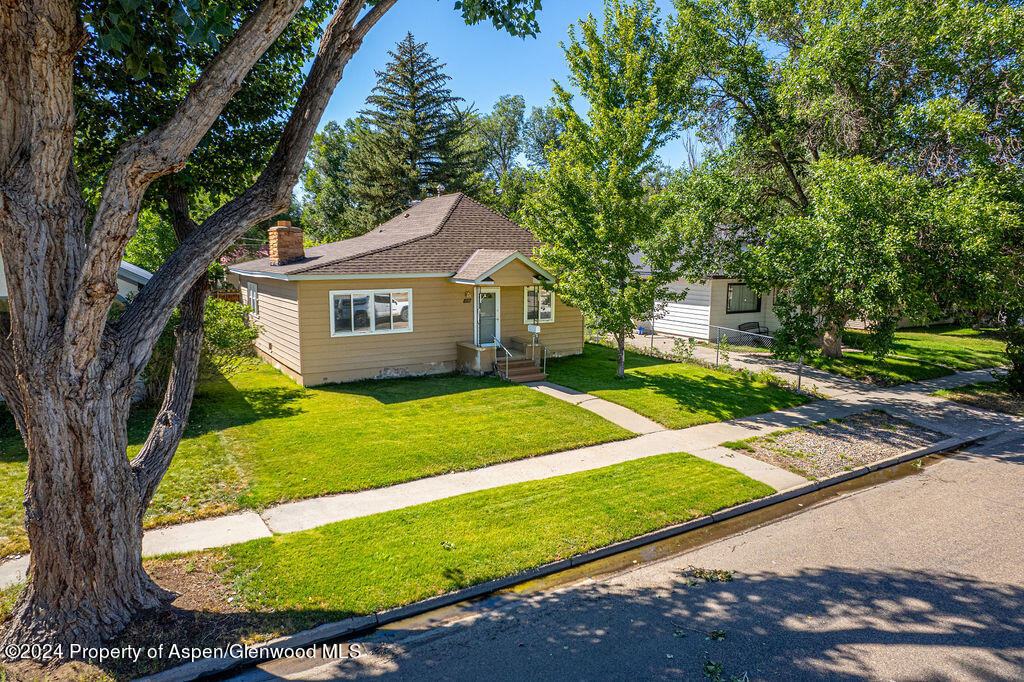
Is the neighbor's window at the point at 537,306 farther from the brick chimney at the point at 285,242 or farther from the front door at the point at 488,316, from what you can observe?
the brick chimney at the point at 285,242

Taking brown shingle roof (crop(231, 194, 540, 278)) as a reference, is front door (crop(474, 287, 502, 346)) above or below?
below

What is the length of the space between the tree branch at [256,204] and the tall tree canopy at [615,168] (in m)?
8.87

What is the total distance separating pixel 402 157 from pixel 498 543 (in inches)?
1214

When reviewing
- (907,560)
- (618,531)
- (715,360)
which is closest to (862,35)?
(715,360)

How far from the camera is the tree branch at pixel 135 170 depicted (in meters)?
4.38

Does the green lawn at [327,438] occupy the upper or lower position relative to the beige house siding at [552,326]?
lower

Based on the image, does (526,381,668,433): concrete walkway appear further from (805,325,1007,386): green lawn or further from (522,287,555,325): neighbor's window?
(805,325,1007,386): green lawn

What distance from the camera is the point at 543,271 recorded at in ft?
52.6

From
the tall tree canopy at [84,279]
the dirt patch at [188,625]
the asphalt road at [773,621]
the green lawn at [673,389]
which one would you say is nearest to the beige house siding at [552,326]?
the green lawn at [673,389]

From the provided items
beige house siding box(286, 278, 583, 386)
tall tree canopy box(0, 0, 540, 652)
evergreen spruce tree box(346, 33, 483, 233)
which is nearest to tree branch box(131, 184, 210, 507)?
tall tree canopy box(0, 0, 540, 652)

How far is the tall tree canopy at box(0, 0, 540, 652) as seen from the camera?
426cm

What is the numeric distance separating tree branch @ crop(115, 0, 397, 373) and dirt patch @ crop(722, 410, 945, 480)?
913 centimetres

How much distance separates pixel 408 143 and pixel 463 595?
32.0m

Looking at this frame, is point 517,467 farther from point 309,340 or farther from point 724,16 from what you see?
point 724,16
